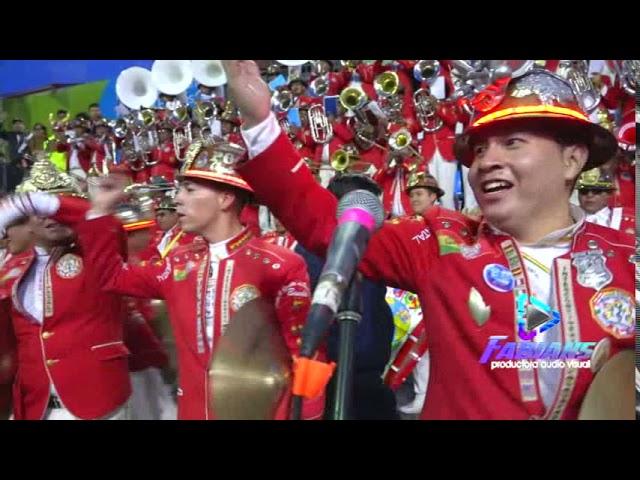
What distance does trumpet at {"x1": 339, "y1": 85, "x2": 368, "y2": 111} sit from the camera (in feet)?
10.1

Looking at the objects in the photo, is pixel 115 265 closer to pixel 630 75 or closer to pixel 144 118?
pixel 144 118

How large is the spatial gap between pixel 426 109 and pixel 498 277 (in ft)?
3.45

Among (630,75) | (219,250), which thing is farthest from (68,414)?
(630,75)

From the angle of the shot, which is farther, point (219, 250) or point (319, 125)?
point (319, 125)

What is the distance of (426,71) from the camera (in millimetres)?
2939

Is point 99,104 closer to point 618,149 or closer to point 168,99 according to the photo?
point 168,99

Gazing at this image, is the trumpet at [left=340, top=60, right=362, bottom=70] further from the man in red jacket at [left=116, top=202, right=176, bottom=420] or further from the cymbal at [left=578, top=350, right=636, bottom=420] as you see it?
the cymbal at [left=578, top=350, right=636, bottom=420]

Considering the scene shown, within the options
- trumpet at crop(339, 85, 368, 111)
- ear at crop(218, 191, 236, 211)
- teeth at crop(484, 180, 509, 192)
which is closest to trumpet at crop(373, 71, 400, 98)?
trumpet at crop(339, 85, 368, 111)

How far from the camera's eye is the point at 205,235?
2.72 metres

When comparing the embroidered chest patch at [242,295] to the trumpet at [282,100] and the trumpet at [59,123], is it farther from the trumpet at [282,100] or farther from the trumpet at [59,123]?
the trumpet at [59,123]

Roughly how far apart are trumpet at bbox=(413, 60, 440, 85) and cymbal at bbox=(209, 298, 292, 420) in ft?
3.04

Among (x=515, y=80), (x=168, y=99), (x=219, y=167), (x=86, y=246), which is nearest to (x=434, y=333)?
(x=515, y=80)

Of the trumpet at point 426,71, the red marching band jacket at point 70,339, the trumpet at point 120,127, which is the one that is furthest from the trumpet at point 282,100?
the red marching band jacket at point 70,339

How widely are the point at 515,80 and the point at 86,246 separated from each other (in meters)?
1.39
